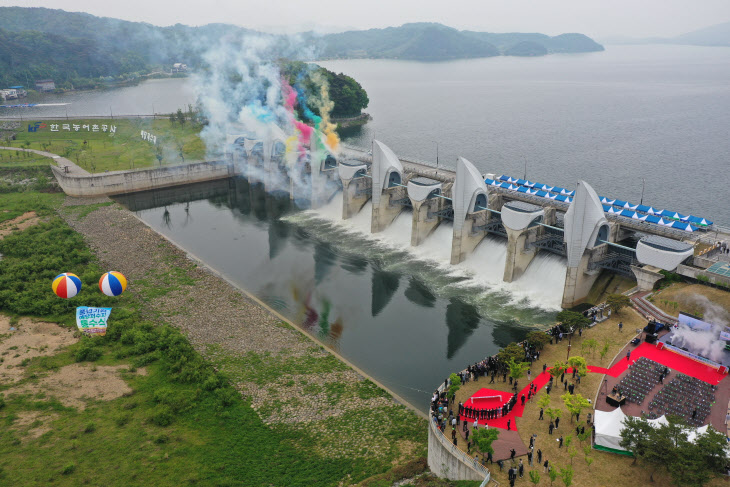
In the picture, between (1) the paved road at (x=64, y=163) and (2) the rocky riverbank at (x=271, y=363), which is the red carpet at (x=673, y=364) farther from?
(1) the paved road at (x=64, y=163)

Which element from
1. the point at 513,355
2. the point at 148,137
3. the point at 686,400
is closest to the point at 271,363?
the point at 513,355

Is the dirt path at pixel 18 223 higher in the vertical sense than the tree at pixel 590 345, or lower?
lower

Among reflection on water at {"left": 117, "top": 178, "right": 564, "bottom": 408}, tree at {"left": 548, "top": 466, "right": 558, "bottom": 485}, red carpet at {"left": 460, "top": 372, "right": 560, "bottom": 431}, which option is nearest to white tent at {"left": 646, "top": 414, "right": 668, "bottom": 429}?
tree at {"left": 548, "top": 466, "right": 558, "bottom": 485}

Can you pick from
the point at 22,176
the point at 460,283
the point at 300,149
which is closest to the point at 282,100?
the point at 300,149

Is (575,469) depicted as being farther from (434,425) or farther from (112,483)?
(112,483)

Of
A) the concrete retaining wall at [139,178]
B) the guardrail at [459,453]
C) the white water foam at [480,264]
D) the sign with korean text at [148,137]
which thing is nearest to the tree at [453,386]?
the guardrail at [459,453]

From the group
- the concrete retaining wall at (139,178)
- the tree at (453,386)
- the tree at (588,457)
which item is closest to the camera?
the tree at (588,457)

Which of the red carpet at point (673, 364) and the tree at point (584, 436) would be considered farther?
the red carpet at point (673, 364)
